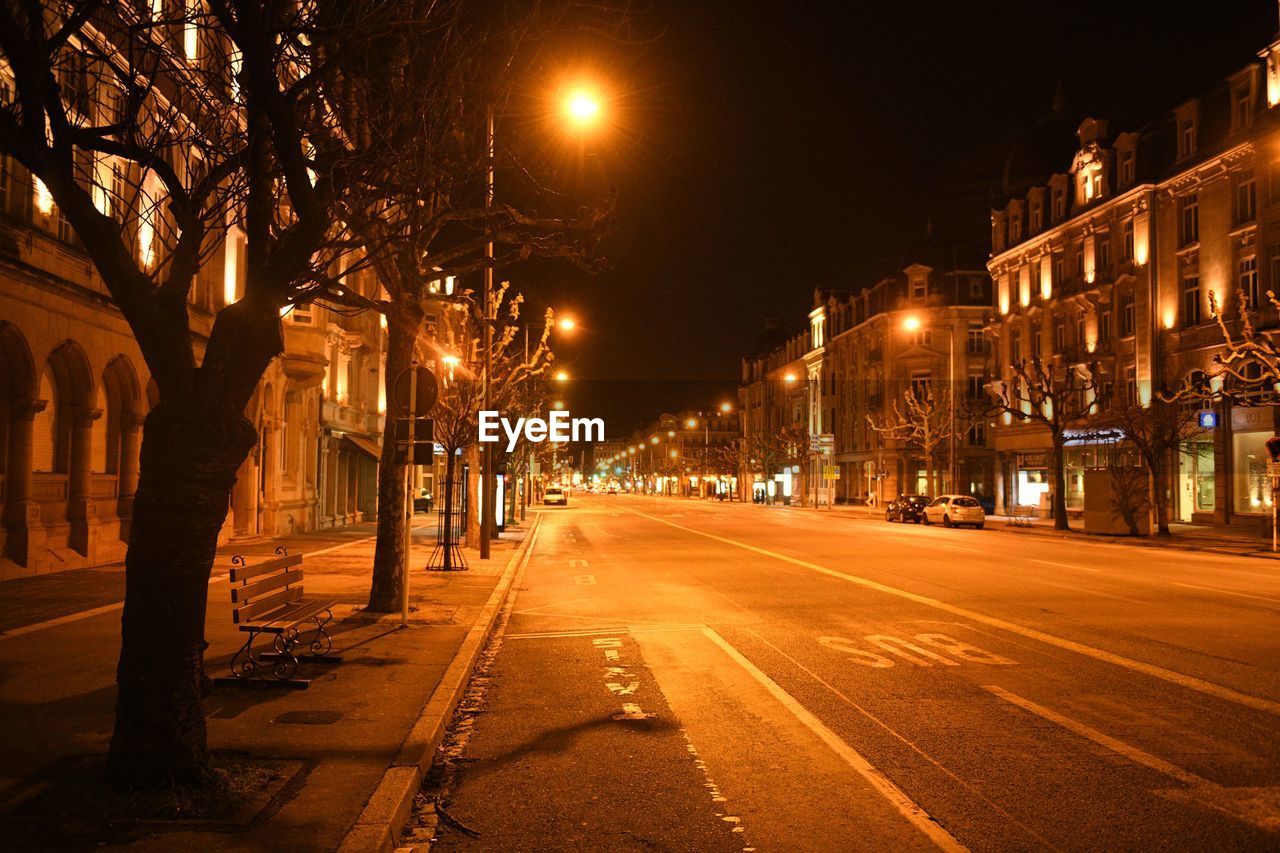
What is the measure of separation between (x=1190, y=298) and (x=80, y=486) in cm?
4093

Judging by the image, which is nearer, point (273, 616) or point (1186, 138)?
point (273, 616)

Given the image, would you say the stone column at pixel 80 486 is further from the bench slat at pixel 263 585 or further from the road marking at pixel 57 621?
the bench slat at pixel 263 585

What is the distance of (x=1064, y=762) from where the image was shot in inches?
272

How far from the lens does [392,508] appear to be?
1372 centimetres

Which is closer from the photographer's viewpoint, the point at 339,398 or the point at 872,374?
the point at 339,398

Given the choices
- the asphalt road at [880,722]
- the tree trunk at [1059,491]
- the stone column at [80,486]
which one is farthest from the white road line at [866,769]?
the tree trunk at [1059,491]

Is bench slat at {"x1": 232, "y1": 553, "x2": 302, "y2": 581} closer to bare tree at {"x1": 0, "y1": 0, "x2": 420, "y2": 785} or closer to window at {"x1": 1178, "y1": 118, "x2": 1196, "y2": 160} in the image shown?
bare tree at {"x1": 0, "y1": 0, "x2": 420, "y2": 785}

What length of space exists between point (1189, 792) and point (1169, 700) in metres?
2.80

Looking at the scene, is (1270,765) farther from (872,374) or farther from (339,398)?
(872,374)

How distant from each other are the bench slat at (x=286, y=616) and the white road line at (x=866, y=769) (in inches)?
176

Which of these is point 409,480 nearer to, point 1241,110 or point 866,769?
point 866,769

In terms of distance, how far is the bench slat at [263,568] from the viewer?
877cm

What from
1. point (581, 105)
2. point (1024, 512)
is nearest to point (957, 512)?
point (1024, 512)

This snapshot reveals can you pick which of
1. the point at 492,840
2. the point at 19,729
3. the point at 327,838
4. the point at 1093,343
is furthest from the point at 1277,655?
the point at 1093,343
